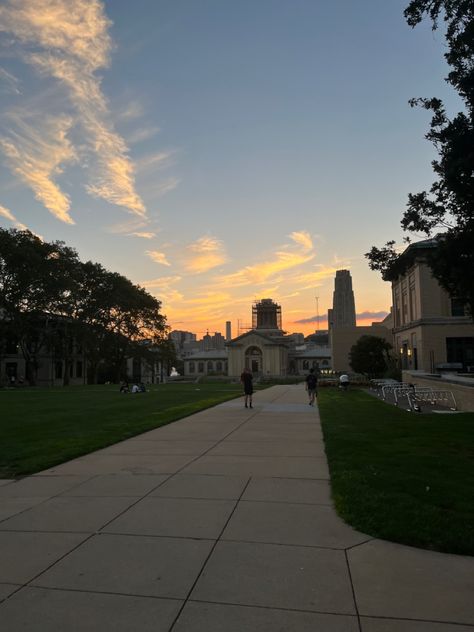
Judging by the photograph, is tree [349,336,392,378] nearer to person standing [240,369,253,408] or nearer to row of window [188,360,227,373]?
person standing [240,369,253,408]

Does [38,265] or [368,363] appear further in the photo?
[38,265]

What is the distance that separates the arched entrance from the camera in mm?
104113

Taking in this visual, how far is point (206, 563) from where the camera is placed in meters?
4.74

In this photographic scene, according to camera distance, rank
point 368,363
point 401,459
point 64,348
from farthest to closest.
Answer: point 64,348 < point 368,363 < point 401,459

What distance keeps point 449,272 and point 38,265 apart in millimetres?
49535

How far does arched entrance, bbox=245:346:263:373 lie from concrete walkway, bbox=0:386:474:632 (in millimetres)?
95816

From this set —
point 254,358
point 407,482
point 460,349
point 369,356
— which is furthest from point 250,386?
point 254,358

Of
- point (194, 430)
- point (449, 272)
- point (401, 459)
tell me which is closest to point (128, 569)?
point (401, 459)

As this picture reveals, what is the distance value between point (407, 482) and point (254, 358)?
9753 cm

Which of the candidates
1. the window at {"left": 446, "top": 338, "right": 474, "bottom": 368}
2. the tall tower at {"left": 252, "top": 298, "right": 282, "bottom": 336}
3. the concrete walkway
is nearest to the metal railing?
the concrete walkway

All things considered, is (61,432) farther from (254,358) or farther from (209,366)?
(209,366)

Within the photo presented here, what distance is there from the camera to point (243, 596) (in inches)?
161

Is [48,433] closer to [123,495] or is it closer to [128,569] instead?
[123,495]

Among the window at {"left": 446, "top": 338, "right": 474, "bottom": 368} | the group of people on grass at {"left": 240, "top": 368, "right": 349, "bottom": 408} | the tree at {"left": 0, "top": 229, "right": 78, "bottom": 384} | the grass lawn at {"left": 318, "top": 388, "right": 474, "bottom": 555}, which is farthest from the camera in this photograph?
the tree at {"left": 0, "top": 229, "right": 78, "bottom": 384}
